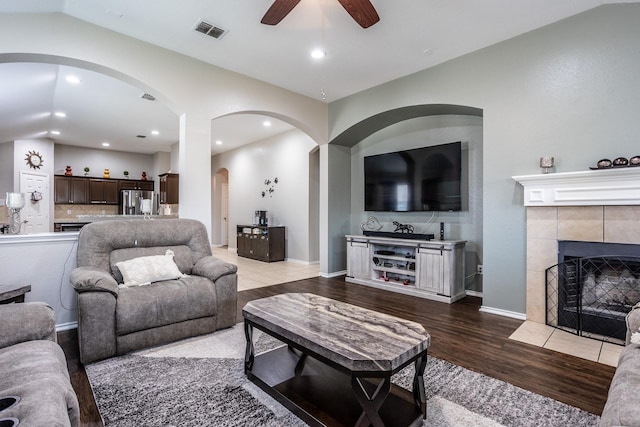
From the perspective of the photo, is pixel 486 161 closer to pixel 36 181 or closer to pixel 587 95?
pixel 587 95

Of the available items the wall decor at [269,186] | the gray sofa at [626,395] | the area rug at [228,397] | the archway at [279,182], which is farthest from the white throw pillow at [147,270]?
the wall decor at [269,186]

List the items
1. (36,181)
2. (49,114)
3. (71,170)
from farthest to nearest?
(71,170)
(36,181)
(49,114)

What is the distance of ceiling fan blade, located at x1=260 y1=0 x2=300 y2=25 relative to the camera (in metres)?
2.31

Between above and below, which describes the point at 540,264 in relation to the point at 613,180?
below

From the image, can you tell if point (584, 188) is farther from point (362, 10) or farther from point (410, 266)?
point (362, 10)

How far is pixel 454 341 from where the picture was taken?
2.80m

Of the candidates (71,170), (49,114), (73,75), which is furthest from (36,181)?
(73,75)

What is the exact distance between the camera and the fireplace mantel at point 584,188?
273 centimetres

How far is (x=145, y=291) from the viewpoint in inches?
102

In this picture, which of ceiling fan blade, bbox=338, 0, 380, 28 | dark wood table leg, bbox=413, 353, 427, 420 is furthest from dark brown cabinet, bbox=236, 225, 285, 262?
dark wood table leg, bbox=413, 353, 427, 420

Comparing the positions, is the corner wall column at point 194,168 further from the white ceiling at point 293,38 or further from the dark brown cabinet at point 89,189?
the dark brown cabinet at point 89,189

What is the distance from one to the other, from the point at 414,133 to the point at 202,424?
4.60m

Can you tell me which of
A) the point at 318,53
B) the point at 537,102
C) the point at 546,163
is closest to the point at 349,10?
the point at 318,53

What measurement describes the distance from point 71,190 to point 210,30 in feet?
24.5
